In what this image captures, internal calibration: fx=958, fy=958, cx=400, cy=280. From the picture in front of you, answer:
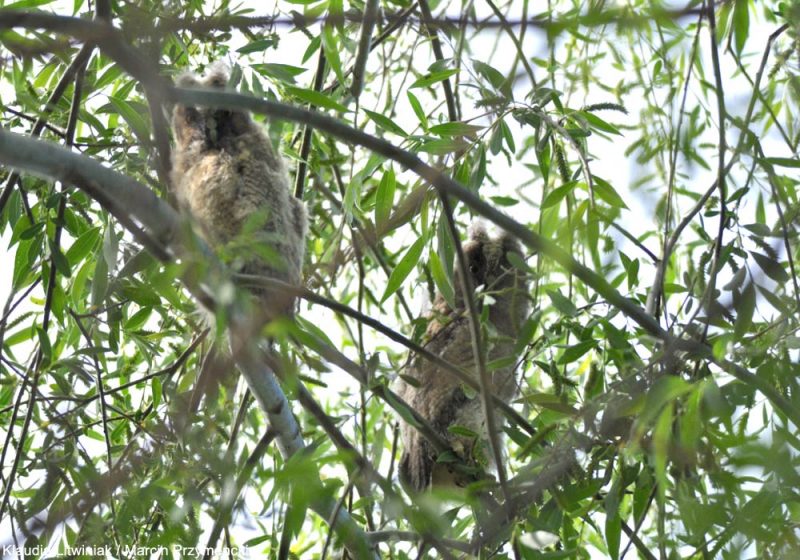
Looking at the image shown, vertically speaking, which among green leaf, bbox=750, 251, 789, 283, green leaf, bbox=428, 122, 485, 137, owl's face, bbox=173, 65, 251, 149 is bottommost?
green leaf, bbox=750, 251, 789, 283

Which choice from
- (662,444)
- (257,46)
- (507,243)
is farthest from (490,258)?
(662,444)

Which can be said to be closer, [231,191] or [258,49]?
[258,49]

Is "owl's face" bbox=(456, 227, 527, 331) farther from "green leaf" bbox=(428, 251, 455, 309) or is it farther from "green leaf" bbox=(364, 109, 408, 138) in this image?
"green leaf" bbox=(364, 109, 408, 138)

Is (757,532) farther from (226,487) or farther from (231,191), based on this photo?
(231,191)

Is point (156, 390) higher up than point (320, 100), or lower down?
lower down

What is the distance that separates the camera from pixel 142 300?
2.28m

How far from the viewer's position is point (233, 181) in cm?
287

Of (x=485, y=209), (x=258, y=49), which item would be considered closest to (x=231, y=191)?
(x=258, y=49)

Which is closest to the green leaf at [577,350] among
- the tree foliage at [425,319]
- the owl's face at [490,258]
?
the tree foliage at [425,319]

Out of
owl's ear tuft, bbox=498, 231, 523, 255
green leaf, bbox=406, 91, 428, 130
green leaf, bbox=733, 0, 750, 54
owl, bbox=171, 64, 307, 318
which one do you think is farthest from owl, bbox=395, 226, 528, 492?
green leaf, bbox=733, 0, 750, 54

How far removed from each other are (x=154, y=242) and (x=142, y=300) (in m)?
0.82

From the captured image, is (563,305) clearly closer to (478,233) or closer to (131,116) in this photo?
(131,116)

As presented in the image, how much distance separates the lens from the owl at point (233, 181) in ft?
9.07

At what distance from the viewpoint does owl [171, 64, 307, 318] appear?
2.76 meters
